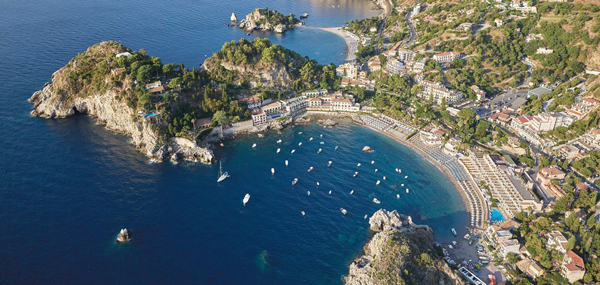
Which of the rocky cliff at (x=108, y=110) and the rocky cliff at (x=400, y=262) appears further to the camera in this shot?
the rocky cliff at (x=108, y=110)

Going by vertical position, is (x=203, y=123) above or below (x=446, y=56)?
below

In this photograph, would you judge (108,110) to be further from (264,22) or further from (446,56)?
(264,22)

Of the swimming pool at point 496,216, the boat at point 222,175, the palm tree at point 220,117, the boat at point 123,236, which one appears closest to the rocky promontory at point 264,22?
the palm tree at point 220,117

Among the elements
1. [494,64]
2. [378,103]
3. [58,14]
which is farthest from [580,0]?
[58,14]

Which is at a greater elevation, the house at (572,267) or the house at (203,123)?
the house at (203,123)

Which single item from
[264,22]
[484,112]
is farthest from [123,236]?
[264,22]

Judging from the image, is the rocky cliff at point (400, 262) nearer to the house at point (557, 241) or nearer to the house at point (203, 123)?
the house at point (557, 241)
